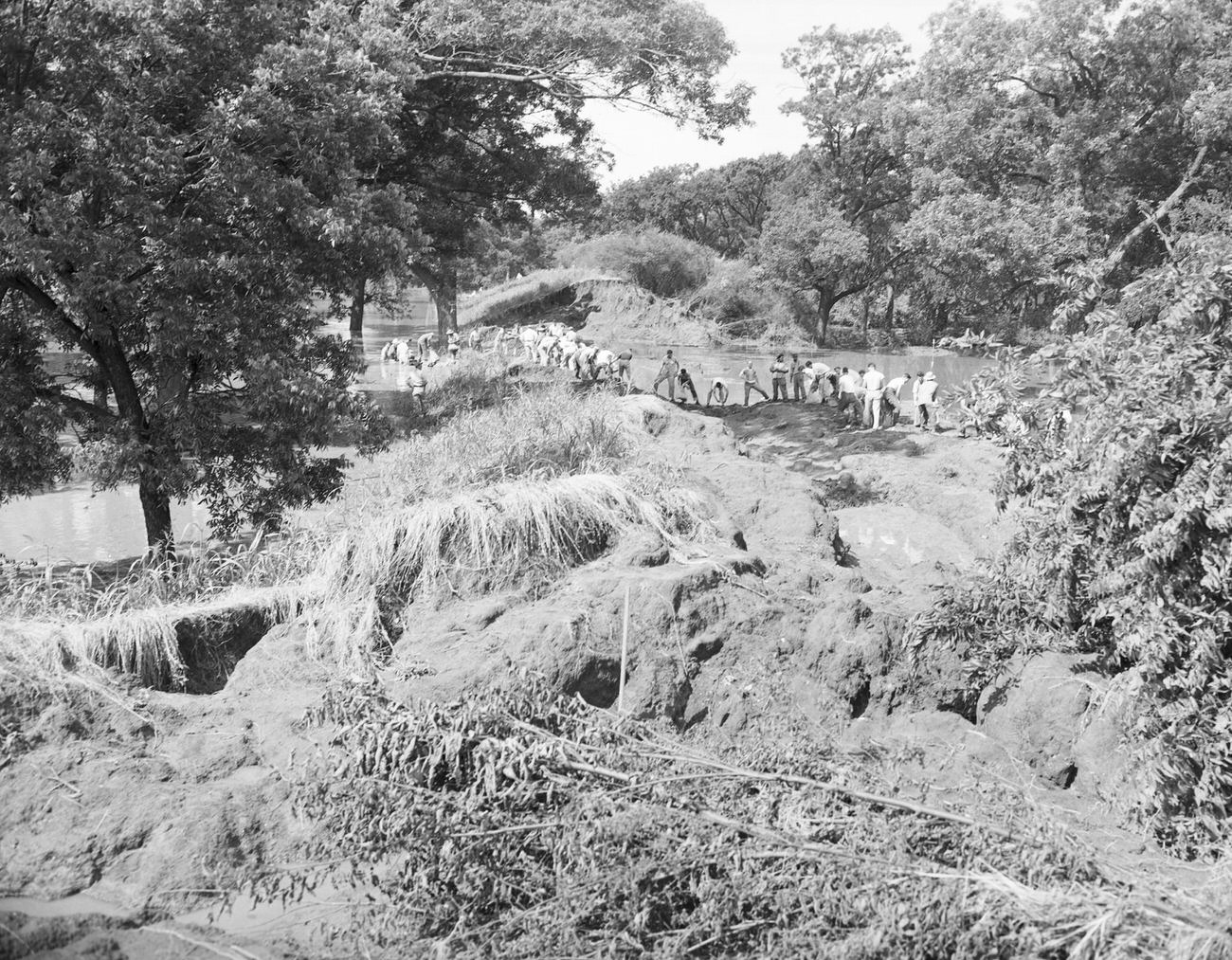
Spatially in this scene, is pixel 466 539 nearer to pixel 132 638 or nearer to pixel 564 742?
pixel 132 638

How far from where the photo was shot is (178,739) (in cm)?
612

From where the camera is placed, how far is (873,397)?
762 inches

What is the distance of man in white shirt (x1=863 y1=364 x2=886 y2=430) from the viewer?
19.3 m

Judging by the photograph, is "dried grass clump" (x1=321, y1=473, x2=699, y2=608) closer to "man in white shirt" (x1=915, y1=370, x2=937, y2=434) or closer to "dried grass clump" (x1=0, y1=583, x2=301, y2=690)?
"dried grass clump" (x1=0, y1=583, x2=301, y2=690)

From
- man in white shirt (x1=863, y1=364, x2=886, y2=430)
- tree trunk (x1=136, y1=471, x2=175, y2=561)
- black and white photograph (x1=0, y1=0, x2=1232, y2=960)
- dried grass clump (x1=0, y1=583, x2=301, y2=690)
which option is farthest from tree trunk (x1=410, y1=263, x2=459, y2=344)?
dried grass clump (x1=0, y1=583, x2=301, y2=690)

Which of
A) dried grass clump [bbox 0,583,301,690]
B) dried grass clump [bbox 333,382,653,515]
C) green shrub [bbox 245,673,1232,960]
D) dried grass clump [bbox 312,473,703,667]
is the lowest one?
green shrub [bbox 245,673,1232,960]

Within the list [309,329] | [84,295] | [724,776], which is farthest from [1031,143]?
[724,776]

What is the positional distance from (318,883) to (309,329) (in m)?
7.29

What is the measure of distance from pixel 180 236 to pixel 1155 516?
859 centimetres

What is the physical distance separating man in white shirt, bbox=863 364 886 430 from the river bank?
34.4ft

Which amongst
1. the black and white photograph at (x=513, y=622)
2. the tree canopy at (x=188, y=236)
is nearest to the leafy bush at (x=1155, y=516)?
the black and white photograph at (x=513, y=622)

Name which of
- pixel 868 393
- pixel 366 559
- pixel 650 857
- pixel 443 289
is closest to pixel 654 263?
pixel 443 289

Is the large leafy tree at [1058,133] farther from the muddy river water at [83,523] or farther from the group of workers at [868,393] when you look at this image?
the muddy river water at [83,523]

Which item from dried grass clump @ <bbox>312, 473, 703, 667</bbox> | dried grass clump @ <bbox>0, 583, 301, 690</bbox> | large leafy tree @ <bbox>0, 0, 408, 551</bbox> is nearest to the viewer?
dried grass clump @ <bbox>0, 583, 301, 690</bbox>
